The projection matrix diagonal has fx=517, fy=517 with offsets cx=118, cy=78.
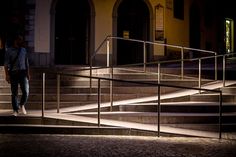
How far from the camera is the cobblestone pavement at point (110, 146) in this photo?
28.0 feet

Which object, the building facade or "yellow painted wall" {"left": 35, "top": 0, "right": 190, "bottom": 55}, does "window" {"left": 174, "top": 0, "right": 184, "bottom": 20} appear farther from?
"yellow painted wall" {"left": 35, "top": 0, "right": 190, "bottom": 55}

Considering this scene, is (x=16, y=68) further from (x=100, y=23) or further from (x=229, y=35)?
(x=229, y=35)

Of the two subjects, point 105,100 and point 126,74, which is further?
point 126,74

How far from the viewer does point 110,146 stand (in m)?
9.27

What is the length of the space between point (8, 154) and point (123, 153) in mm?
1875

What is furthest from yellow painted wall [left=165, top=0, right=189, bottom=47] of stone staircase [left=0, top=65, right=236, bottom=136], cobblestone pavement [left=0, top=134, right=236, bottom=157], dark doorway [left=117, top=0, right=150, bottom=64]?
cobblestone pavement [left=0, top=134, right=236, bottom=157]

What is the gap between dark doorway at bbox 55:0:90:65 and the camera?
70.8 ft

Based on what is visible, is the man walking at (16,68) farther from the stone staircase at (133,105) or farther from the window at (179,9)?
the window at (179,9)

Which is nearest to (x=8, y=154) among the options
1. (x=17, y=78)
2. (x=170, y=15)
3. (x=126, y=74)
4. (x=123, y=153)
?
(x=123, y=153)

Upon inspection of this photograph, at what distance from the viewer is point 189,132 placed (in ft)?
35.9

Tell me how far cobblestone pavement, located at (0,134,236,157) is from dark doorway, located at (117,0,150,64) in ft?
40.4

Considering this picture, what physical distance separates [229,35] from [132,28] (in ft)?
35.2

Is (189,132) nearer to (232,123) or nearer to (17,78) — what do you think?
(232,123)

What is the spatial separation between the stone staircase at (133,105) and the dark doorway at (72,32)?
5647mm
